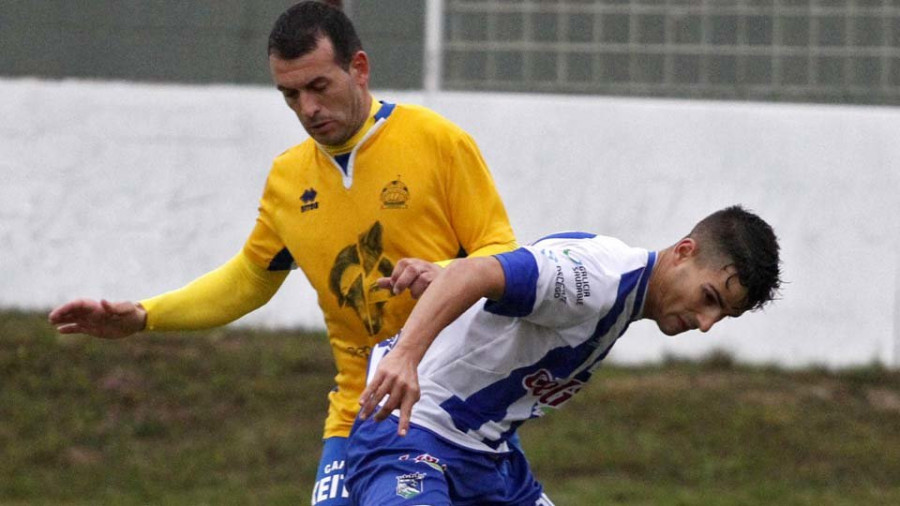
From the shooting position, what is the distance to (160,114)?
453 inches

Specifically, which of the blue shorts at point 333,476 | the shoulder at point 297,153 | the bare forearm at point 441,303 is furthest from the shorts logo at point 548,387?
the shoulder at point 297,153

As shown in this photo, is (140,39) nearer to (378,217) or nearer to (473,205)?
(378,217)

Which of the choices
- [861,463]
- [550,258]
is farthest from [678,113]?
[550,258]

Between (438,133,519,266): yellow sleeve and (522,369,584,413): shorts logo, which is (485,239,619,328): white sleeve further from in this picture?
(438,133,519,266): yellow sleeve

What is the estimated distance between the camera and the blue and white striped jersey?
167 inches

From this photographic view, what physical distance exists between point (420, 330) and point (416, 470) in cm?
62

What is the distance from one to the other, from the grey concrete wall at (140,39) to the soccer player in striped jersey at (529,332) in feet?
23.7

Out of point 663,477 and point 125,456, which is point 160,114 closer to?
point 125,456

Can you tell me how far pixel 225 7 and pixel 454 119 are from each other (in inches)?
73.4

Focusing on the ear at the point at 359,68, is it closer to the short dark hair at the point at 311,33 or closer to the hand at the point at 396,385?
the short dark hair at the point at 311,33

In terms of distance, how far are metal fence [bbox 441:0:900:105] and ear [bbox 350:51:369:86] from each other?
6.20m

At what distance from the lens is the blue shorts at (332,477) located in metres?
4.88

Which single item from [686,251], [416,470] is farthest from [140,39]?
[686,251]

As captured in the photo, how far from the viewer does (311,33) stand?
16.5 ft
